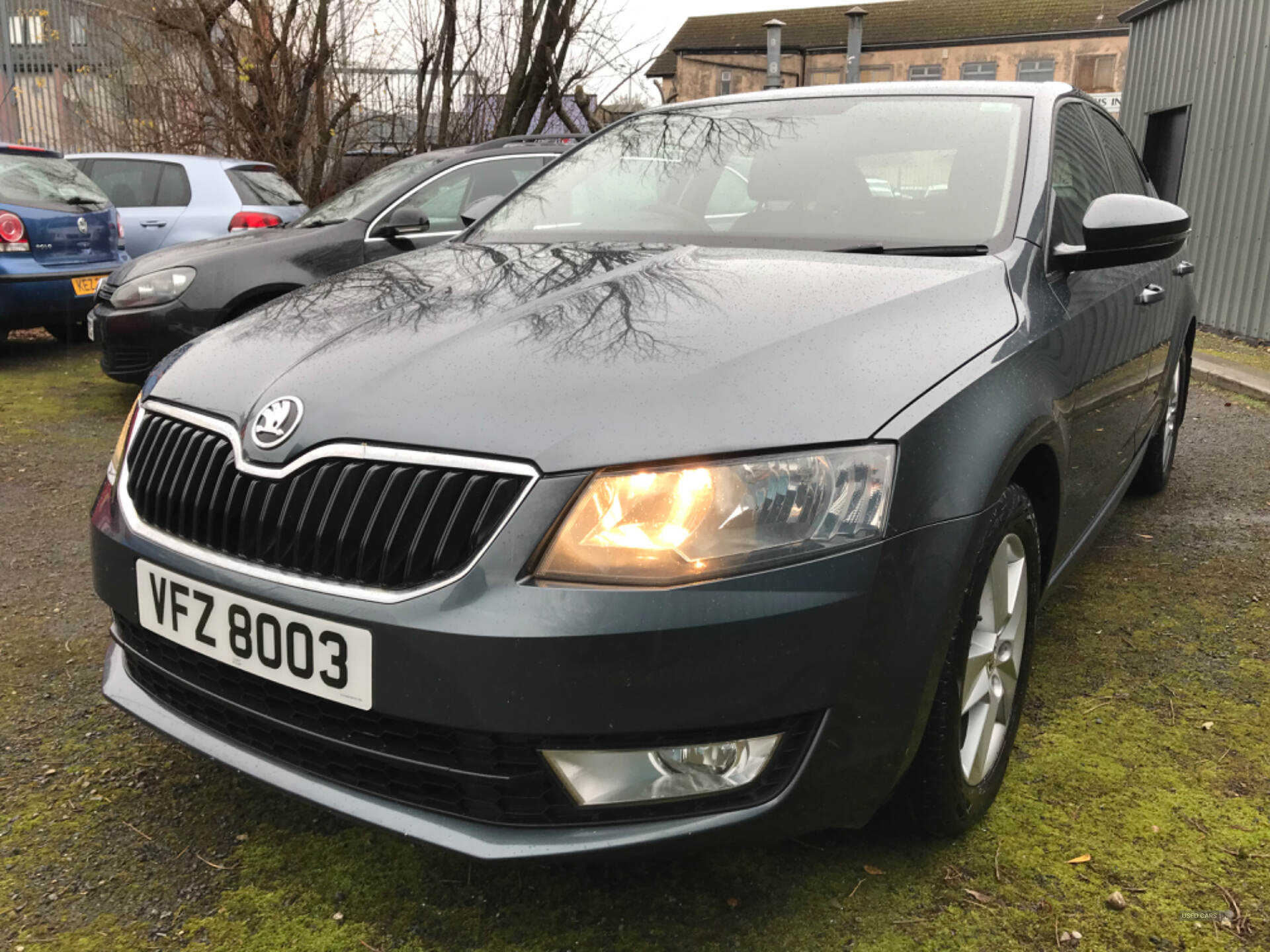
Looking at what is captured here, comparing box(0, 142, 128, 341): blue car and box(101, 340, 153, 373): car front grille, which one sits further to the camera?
box(0, 142, 128, 341): blue car

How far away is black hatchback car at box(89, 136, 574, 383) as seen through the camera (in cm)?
557

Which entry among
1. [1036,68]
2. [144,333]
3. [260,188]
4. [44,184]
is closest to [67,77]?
[260,188]

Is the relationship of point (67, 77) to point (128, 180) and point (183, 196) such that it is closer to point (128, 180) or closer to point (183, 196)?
point (128, 180)

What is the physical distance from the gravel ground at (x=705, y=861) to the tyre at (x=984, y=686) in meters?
0.11

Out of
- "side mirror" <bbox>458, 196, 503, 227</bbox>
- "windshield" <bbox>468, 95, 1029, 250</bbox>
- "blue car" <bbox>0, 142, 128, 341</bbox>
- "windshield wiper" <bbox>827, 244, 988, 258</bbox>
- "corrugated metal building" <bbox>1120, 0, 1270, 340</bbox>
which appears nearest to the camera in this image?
"windshield wiper" <bbox>827, 244, 988, 258</bbox>

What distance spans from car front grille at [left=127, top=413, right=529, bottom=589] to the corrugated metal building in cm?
912

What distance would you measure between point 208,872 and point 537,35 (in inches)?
546

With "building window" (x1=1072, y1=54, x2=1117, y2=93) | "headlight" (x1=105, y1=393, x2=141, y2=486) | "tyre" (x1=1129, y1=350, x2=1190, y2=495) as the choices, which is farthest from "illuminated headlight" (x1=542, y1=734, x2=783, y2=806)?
"building window" (x1=1072, y1=54, x2=1117, y2=93)

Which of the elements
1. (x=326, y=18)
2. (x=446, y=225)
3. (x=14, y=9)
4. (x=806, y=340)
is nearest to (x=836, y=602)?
(x=806, y=340)

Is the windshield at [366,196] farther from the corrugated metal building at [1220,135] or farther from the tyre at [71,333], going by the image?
the corrugated metal building at [1220,135]

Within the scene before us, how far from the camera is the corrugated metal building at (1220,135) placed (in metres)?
9.08

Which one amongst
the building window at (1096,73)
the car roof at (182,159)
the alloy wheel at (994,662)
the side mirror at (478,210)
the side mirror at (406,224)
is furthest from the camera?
the building window at (1096,73)

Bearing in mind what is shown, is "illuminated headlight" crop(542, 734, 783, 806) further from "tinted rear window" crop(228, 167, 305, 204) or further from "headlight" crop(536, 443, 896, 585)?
"tinted rear window" crop(228, 167, 305, 204)

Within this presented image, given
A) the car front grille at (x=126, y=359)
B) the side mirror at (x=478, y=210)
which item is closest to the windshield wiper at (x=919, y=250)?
the side mirror at (x=478, y=210)
